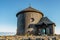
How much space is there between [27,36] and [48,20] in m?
9.62

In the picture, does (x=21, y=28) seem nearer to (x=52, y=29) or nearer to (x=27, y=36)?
(x=27, y=36)

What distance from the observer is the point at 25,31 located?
57.7 meters

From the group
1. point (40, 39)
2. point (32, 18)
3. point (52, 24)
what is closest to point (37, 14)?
point (32, 18)

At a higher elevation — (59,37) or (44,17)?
(44,17)

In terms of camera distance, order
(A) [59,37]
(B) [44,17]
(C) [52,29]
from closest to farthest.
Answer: (A) [59,37]
(C) [52,29]
(B) [44,17]

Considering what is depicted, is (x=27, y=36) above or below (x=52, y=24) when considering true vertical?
below

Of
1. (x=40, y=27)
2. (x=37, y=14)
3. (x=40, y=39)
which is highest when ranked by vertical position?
(x=37, y=14)

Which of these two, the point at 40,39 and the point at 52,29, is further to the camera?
the point at 52,29

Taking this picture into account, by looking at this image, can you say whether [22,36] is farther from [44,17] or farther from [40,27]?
[44,17]

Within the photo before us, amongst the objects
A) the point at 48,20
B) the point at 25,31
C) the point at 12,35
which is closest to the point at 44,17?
the point at 48,20

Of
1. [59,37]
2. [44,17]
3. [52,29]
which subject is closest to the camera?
[59,37]

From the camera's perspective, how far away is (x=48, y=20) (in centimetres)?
5812

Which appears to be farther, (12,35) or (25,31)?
(25,31)

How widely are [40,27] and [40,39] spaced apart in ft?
19.6
